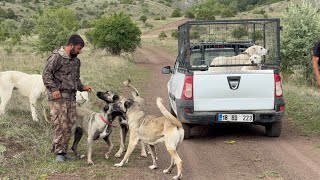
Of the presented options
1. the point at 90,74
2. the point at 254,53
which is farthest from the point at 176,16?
the point at 254,53

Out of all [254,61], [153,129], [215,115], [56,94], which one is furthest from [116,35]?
[153,129]

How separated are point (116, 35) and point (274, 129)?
24.4 m

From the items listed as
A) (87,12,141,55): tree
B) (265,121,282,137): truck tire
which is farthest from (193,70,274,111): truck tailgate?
(87,12,141,55): tree

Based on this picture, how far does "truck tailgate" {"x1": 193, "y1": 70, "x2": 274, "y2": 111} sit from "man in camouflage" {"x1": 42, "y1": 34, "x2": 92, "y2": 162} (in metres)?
2.41

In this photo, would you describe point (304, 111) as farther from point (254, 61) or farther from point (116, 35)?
point (116, 35)

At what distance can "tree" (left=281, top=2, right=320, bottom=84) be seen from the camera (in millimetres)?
19797

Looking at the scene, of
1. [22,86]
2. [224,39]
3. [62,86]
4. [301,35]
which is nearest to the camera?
[62,86]

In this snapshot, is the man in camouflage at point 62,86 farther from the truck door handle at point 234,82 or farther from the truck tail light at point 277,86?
the truck tail light at point 277,86

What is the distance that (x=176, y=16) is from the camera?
77438 millimetres

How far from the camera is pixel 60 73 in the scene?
672cm

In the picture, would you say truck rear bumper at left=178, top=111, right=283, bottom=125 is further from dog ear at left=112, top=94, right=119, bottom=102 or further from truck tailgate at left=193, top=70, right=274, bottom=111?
dog ear at left=112, top=94, right=119, bottom=102

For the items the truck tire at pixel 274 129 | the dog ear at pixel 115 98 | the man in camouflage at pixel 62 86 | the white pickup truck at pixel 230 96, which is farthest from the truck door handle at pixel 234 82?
the man in camouflage at pixel 62 86

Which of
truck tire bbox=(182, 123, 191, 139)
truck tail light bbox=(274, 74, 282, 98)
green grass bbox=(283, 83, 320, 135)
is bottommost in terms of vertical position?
green grass bbox=(283, 83, 320, 135)

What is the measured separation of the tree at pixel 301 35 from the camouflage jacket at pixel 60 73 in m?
14.9
